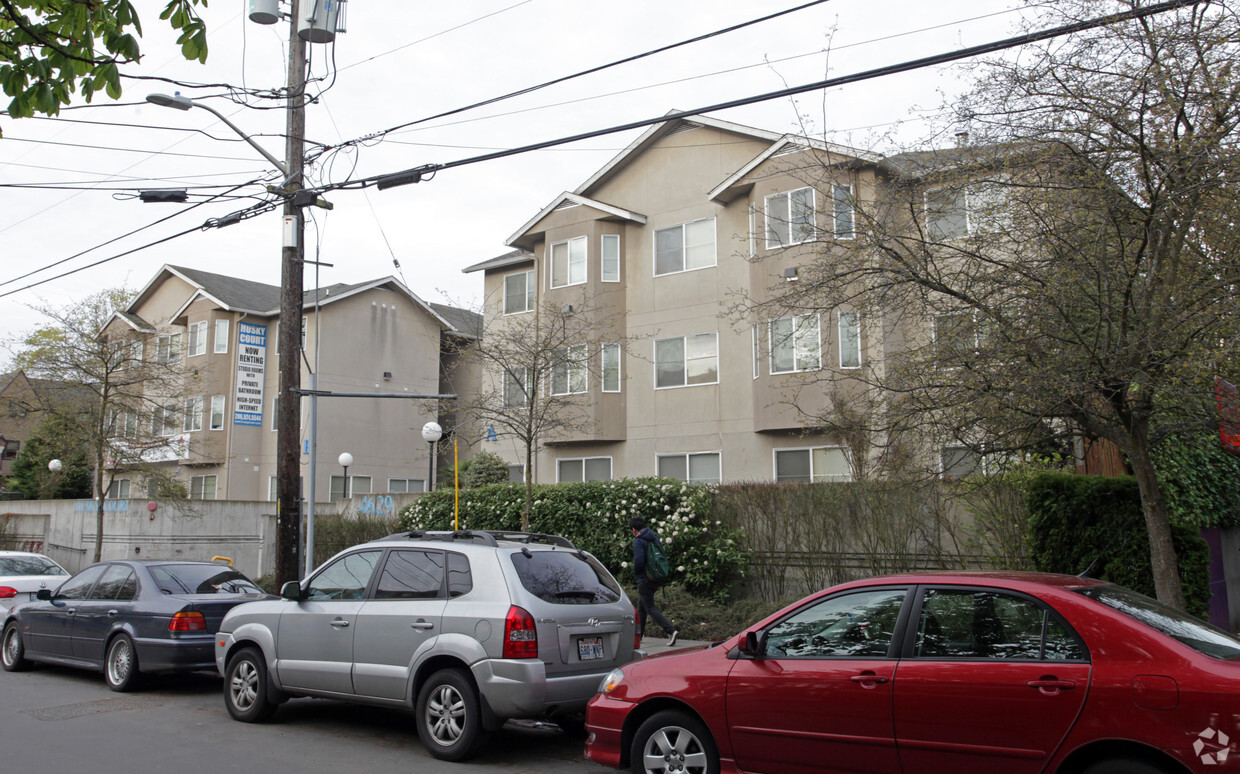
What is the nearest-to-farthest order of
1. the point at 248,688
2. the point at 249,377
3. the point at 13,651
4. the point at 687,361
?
the point at 248,688, the point at 13,651, the point at 249,377, the point at 687,361

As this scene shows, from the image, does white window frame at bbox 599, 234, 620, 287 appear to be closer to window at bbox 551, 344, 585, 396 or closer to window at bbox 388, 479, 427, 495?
window at bbox 551, 344, 585, 396

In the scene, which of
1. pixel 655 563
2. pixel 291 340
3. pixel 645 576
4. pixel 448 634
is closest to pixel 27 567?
pixel 291 340

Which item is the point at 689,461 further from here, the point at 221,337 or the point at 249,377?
the point at 221,337

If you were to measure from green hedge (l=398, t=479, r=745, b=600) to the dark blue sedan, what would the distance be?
6366 millimetres

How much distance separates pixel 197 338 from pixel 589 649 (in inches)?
1357

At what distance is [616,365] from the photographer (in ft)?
79.7

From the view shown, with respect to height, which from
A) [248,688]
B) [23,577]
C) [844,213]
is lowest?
[248,688]

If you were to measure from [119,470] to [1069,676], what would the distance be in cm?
2533

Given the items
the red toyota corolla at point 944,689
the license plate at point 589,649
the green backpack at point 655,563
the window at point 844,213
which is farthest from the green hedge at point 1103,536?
the license plate at point 589,649

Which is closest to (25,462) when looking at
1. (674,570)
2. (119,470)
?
(119,470)

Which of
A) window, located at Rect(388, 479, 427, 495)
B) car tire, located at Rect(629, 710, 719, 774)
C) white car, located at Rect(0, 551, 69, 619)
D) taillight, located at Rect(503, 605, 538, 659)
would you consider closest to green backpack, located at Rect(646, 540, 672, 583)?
taillight, located at Rect(503, 605, 538, 659)

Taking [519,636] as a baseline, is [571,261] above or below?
above

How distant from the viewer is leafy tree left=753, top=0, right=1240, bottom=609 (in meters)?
7.90

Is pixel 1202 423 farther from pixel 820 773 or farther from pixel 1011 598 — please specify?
pixel 820 773
